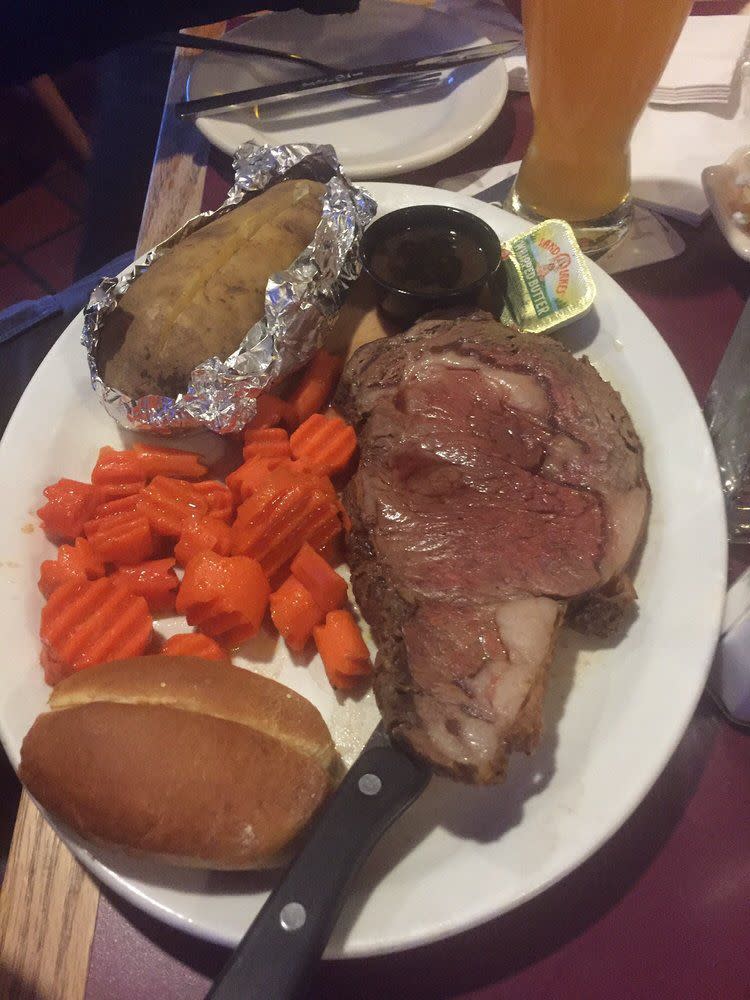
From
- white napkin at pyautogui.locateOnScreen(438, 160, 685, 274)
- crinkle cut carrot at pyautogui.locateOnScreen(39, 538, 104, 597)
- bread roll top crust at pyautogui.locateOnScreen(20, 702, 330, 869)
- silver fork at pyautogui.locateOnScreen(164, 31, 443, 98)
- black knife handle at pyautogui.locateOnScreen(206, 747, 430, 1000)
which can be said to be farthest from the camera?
silver fork at pyautogui.locateOnScreen(164, 31, 443, 98)

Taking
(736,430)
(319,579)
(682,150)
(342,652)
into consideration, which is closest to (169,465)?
(319,579)

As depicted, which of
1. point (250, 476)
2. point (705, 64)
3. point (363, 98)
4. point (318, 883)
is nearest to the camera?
point (318, 883)

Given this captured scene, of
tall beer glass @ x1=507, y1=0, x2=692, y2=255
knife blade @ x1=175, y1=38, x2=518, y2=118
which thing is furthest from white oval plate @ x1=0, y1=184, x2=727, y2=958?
knife blade @ x1=175, y1=38, x2=518, y2=118

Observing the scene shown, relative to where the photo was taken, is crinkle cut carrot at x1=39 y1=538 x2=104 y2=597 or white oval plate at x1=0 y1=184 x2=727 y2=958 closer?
white oval plate at x1=0 y1=184 x2=727 y2=958

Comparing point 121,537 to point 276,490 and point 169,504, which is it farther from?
point 276,490

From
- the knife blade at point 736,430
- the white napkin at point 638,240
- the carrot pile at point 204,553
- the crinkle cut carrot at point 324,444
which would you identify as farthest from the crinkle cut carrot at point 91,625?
the white napkin at point 638,240

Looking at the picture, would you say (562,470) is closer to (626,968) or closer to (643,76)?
(626,968)

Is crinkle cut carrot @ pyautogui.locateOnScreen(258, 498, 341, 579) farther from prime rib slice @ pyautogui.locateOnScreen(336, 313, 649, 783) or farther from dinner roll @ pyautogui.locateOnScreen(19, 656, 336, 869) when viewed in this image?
dinner roll @ pyautogui.locateOnScreen(19, 656, 336, 869)
